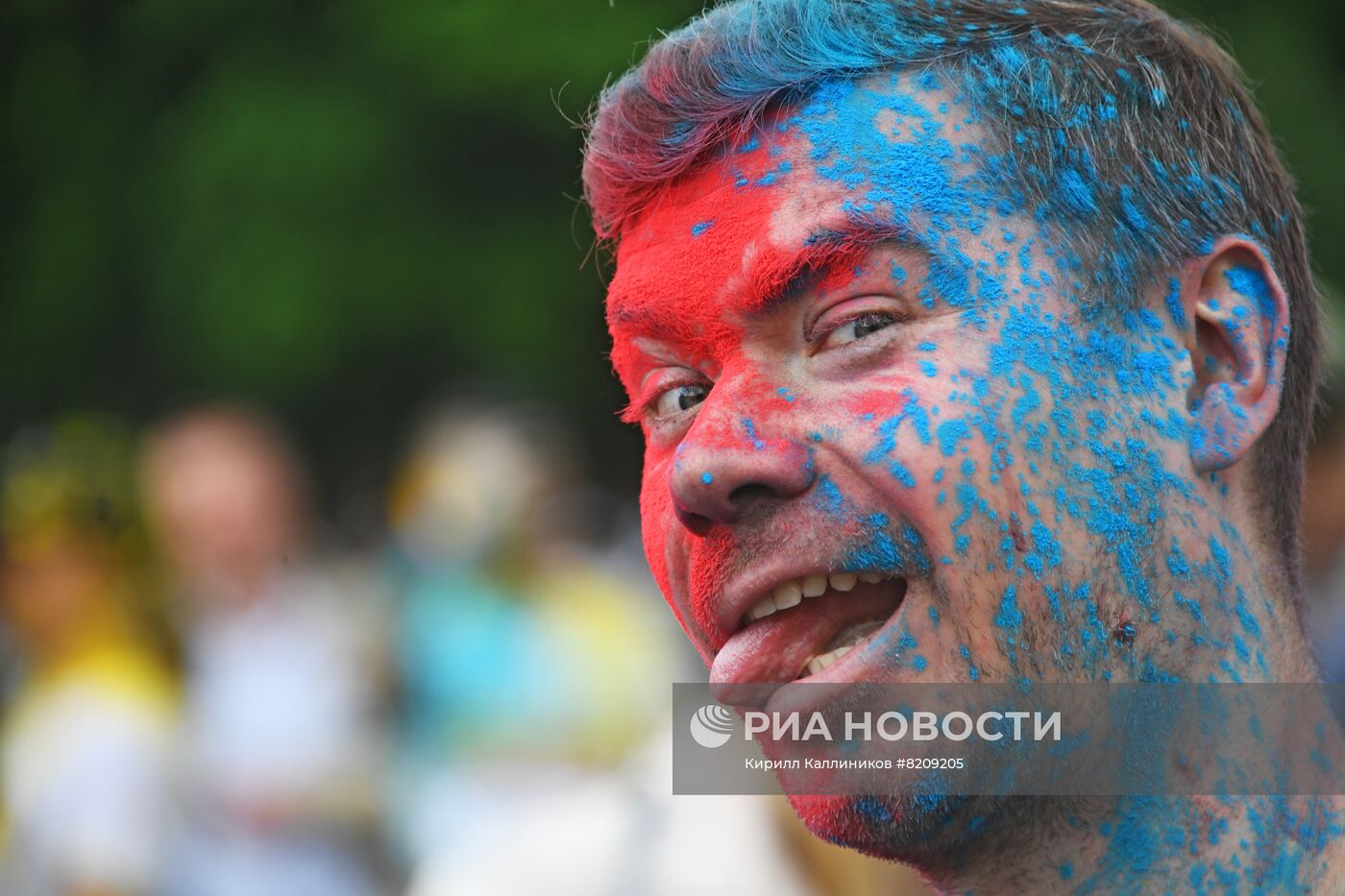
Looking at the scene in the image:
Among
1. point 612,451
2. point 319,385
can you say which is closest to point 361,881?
point 612,451

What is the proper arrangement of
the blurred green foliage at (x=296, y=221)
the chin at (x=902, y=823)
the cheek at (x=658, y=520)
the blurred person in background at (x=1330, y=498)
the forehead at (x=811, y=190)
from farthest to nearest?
the blurred green foliage at (x=296, y=221)
the blurred person in background at (x=1330, y=498)
the cheek at (x=658, y=520)
the forehead at (x=811, y=190)
the chin at (x=902, y=823)

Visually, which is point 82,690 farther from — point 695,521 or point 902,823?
point 902,823

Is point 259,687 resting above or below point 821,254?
above

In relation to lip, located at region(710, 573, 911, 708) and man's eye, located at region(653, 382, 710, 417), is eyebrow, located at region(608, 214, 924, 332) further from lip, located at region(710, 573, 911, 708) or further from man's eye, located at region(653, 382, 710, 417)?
lip, located at region(710, 573, 911, 708)

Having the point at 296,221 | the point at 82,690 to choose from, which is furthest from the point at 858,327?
the point at 296,221

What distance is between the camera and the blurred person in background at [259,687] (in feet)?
17.0

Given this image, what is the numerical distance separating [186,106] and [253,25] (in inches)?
21.6

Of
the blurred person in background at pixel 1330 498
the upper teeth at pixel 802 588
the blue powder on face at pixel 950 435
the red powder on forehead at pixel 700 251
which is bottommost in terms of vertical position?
the upper teeth at pixel 802 588

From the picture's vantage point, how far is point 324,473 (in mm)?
8758

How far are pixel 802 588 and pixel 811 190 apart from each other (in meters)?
0.52

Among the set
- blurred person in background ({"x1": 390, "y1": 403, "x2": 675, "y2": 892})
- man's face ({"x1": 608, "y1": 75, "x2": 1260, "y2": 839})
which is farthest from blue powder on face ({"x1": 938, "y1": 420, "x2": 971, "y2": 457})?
blurred person in background ({"x1": 390, "y1": 403, "x2": 675, "y2": 892})

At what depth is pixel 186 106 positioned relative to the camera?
24.3 feet

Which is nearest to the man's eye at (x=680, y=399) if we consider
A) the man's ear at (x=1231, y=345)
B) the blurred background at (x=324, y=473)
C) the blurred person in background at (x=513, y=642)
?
the man's ear at (x=1231, y=345)

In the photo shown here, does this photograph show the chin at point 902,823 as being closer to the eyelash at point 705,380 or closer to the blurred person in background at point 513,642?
the eyelash at point 705,380
